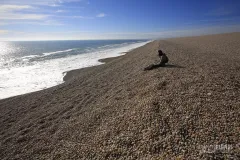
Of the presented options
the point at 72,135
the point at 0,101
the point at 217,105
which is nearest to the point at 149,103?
the point at 217,105

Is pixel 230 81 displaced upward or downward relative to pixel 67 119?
upward

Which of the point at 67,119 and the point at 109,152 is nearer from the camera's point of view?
the point at 109,152

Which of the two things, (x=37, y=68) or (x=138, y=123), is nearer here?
(x=138, y=123)

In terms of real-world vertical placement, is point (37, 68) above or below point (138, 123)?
above

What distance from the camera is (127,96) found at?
31.5ft

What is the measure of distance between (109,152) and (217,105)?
175 inches

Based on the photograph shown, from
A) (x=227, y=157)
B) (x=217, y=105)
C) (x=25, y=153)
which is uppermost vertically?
(x=217, y=105)

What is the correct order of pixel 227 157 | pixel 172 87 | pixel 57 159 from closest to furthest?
pixel 227 157
pixel 57 159
pixel 172 87

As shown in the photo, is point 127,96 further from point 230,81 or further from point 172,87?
point 230,81

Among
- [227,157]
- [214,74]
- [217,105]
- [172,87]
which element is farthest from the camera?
[214,74]

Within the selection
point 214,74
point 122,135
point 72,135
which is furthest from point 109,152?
→ point 214,74

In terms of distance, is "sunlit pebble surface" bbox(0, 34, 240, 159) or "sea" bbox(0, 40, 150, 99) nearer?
"sunlit pebble surface" bbox(0, 34, 240, 159)

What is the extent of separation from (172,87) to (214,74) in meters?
3.51

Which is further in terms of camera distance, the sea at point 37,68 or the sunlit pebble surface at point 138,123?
the sea at point 37,68
